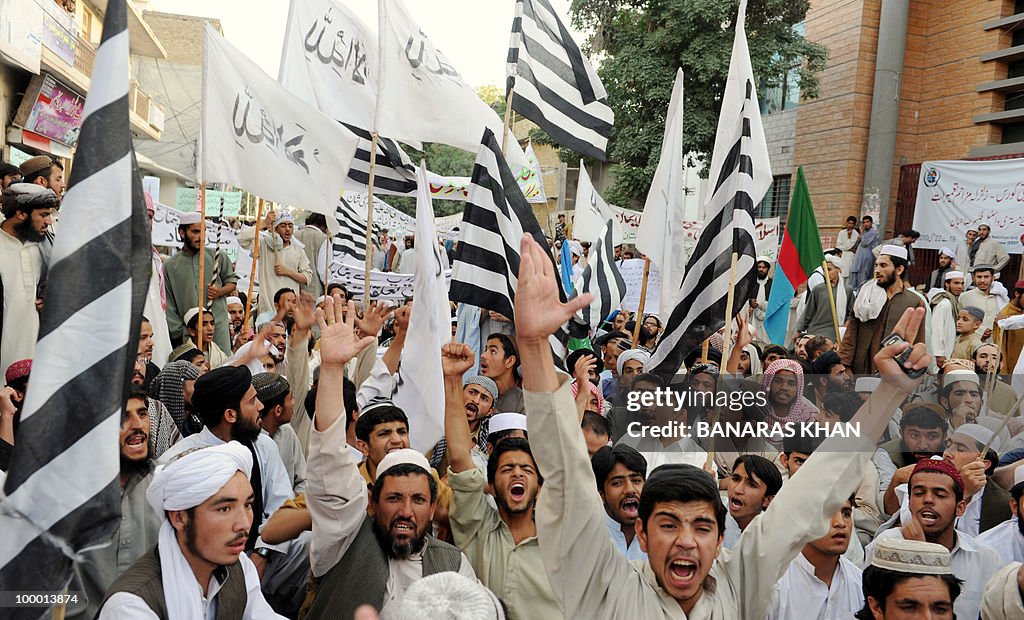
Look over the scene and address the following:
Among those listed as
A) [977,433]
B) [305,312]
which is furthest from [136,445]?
[977,433]

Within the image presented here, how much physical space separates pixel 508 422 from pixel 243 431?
1.19 meters

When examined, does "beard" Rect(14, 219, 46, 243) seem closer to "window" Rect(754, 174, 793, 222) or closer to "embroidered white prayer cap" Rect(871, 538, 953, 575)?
"embroidered white prayer cap" Rect(871, 538, 953, 575)

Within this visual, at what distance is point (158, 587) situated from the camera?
102 inches

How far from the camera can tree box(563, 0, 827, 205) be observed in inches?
750

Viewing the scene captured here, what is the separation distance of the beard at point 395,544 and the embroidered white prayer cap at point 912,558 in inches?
61.2

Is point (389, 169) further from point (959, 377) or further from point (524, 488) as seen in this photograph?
point (524, 488)

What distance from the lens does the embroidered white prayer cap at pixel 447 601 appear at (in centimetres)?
223

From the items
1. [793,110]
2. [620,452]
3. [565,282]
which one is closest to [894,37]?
[793,110]

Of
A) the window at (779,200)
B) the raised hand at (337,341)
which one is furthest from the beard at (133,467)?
the window at (779,200)

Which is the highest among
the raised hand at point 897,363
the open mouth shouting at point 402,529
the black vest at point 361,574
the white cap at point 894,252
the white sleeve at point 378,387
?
the white cap at point 894,252

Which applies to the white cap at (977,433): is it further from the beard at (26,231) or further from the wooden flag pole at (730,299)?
the beard at (26,231)

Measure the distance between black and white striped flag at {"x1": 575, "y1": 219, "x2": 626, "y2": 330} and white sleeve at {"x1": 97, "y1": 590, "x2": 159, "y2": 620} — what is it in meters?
7.42

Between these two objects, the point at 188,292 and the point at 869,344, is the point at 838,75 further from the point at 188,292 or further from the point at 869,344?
the point at 188,292

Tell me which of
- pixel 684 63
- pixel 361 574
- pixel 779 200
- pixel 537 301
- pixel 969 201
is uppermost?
pixel 684 63
